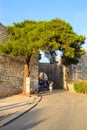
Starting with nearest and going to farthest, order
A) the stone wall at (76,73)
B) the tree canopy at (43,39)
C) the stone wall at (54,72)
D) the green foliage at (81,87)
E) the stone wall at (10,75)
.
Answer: the tree canopy at (43,39) < the stone wall at (10,75) < the green foliage at (81,87) < the stone wall at (76,73) < the stone wall at (54,72)

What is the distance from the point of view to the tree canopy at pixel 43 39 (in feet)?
100

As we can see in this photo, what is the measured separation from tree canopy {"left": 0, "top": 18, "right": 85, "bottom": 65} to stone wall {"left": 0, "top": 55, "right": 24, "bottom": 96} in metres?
1.11

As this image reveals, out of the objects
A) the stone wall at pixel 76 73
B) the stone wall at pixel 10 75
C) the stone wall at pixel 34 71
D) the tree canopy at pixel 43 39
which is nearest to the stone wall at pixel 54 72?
the stone wall at pixel 76 73

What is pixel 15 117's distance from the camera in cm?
1473

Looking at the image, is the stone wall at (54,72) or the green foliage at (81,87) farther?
the stone wall at (54,72)

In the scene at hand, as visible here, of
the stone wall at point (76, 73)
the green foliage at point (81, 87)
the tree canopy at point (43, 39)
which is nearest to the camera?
the tree canopy at point (43, 39)

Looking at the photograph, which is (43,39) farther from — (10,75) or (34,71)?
(34,71)

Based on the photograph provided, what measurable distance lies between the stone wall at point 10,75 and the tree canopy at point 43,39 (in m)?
1.11

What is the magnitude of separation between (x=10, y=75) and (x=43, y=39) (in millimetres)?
4757

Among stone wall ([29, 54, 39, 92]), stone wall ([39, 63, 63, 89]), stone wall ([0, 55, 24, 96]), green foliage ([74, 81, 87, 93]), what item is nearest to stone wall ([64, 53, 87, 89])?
stone wall ([39, 63, 63, 89])

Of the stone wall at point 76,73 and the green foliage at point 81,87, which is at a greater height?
the stone wall at point 76,73

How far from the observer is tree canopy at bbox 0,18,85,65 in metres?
30.6

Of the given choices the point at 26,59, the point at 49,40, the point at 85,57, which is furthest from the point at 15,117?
the point at 85,57

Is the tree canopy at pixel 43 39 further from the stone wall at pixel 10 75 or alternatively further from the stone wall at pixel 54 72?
the stone wall at pixel 54 72
